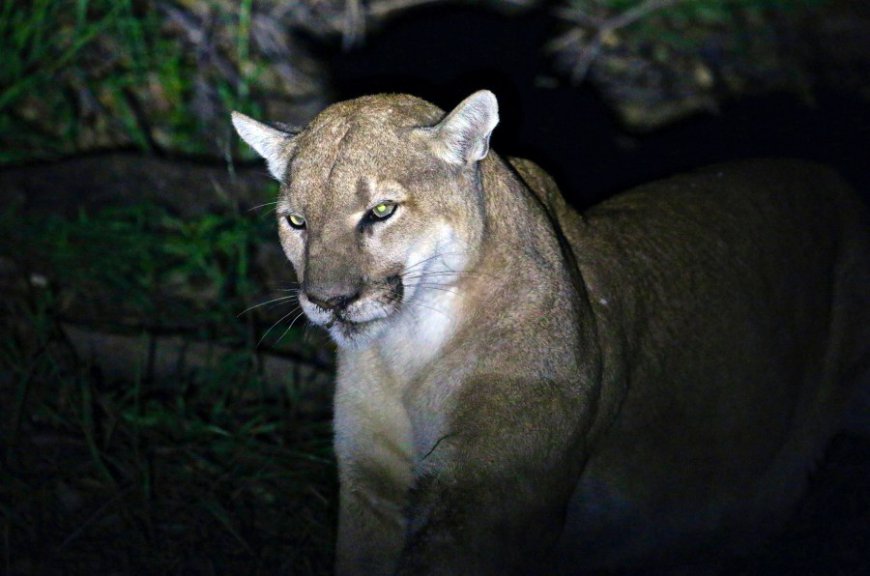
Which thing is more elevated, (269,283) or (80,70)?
(80,70)

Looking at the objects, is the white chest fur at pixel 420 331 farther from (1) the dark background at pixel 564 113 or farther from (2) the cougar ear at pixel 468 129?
(1) the dark background at pixel 564 113

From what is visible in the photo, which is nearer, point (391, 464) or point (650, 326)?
point (391, 464)

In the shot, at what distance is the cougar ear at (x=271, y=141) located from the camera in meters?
3.57

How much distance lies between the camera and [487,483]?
10.3 feet

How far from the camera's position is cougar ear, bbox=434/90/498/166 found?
3.28 m

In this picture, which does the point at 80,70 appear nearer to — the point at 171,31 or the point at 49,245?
the point at 171,31

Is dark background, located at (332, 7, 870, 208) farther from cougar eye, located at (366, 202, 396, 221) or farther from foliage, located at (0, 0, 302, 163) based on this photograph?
cougar eye, located at (366, 202, 396, 221)

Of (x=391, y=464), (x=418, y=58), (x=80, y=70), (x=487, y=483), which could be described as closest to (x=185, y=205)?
(x=80, y=70)

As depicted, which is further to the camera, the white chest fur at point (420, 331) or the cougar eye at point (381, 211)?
the white chest fur at point (420, 331)

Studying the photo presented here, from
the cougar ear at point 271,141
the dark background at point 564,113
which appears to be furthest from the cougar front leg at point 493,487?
the dark background at point 564,113

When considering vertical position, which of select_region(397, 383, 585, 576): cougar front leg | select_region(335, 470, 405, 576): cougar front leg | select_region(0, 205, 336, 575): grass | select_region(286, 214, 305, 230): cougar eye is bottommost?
select_region(0, 205, 336, 575): grass

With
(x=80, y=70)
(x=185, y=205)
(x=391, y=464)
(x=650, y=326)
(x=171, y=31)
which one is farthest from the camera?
(x=171, y=31)

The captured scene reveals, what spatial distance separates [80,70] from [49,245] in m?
1.44

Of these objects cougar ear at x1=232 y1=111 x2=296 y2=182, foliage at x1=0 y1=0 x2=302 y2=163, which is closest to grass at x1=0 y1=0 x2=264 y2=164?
foliage at x1=0 y1=0 x2=302 y2=163
